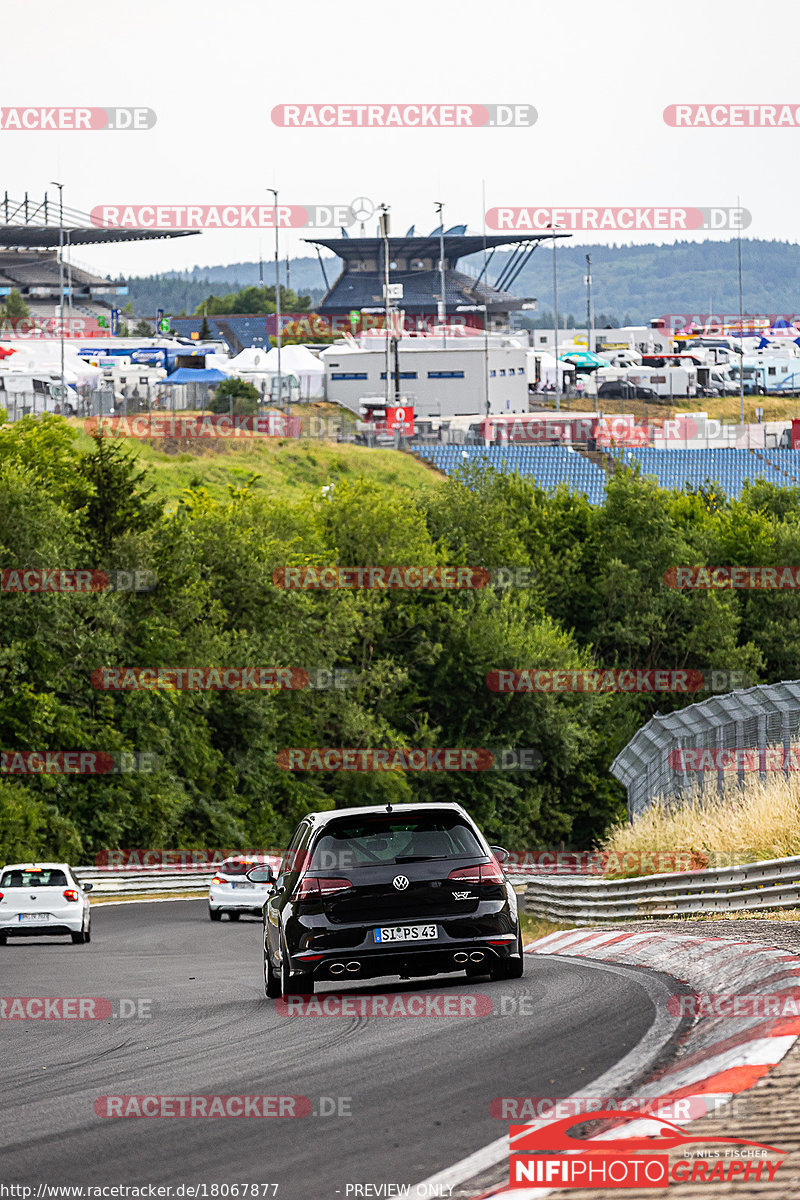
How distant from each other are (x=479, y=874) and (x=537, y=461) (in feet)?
261

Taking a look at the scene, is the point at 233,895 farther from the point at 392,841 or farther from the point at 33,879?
the point at 392,841

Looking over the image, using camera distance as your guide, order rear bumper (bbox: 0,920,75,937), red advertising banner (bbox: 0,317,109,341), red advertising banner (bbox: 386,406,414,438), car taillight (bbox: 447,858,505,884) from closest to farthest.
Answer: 1. car taillight (bbox: 447,858,505,884)
2. rear bumper (bbox: 0,920,75,937)
3. red advertising banner (bbox: 386,406,414,438)
4. red advertising banner (bbox: 0,317,109,341)

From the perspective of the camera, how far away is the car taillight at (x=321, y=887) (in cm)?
1109

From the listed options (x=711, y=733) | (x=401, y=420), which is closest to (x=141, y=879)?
(x=711, y=733)

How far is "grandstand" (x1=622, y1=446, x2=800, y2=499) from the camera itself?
92.4 metres

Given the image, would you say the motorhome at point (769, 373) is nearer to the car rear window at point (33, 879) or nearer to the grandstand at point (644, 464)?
the grandstand at point (644, 464)

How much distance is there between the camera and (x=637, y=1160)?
5516mm

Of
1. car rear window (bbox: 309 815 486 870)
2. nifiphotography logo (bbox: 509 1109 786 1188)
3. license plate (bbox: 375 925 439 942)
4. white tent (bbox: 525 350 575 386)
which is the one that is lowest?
license plate (bbox: 375 925 439 942)

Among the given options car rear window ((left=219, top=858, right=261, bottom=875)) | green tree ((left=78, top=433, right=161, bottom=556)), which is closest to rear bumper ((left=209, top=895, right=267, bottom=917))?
car rear window ((left=219, top=858, right=261, bottom=875))

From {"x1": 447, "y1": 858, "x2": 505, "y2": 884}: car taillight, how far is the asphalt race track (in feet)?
2.36

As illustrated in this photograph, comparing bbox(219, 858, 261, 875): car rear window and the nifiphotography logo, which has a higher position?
the nifiphotography logo

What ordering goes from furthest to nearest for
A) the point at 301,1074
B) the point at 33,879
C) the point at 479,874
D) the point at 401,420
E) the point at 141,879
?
the point at 401,420 < the point at 141,879 < the point at 33,879 < the point at 479,874 < the point at 301,1074

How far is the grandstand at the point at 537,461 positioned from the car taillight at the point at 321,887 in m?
75.2

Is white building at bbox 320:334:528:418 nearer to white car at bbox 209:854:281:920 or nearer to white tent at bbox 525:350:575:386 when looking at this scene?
white tent at bbox 525:350:575:386
